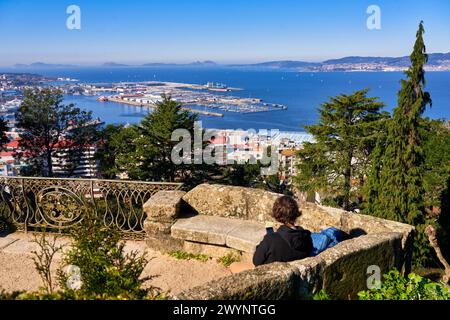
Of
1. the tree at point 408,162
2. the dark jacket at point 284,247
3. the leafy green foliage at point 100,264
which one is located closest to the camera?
the leafy green foliage at point 100,264

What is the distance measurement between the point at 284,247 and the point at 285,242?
44mm

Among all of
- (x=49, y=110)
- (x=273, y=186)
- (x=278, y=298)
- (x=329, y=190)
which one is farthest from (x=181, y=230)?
(x=273, y=186)

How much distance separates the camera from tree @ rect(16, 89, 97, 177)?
1045 inches

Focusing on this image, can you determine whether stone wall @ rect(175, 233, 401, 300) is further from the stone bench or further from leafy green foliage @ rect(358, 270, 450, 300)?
the stone bench

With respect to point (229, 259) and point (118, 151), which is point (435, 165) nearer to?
point (118, 151)

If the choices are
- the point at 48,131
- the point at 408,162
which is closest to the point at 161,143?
the point at 48,131

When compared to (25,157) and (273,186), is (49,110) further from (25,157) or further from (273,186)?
(273,186)

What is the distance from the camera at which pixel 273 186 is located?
1325 inches

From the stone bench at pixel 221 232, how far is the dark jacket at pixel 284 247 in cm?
113

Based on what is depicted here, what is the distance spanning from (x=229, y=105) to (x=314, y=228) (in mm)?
118342

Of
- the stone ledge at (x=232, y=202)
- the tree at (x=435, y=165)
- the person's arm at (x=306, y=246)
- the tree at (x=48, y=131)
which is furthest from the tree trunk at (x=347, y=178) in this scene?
the person's arm at (x=306, y=246)

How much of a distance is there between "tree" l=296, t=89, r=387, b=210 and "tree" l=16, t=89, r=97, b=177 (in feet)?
49.9

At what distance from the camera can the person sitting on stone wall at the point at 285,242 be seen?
11.8ft

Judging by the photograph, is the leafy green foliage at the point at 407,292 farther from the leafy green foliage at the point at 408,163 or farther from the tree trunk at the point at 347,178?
the tree trunk at the point at 347,178
